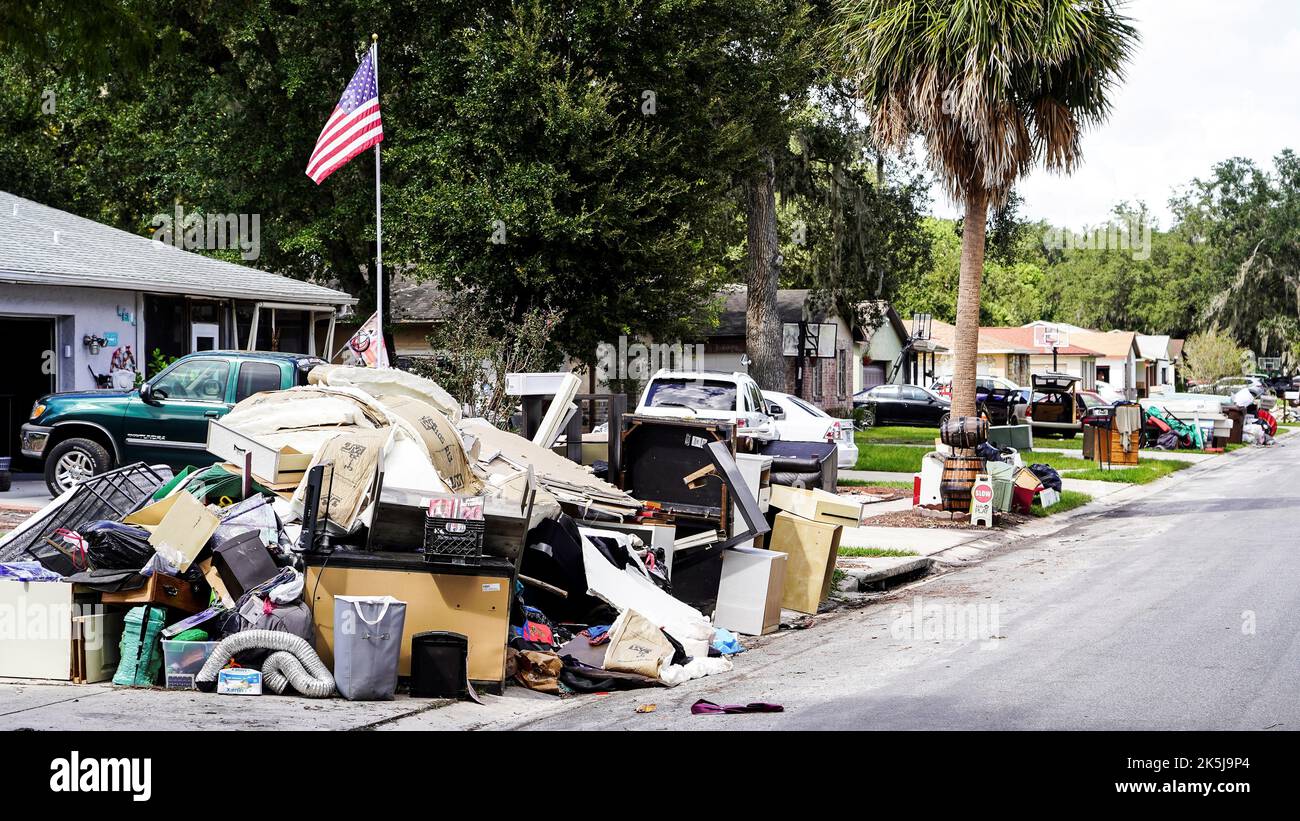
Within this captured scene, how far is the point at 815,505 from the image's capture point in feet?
37.7

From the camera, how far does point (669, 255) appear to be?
71.3ft

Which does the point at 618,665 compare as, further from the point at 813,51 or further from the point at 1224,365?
the point at 1224,365

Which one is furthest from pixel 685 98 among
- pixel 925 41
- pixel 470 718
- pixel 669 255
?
pixel 470 718

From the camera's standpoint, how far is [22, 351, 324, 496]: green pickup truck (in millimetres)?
15305

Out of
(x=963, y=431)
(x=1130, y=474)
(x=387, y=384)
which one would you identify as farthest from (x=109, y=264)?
(x=1130, y=474)

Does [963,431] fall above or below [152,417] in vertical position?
below

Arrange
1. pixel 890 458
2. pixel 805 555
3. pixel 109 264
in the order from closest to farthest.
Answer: pixel 805 555, pixel 109 264, pixel 890 458

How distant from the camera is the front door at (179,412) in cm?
1525

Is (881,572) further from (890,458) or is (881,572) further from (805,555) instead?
(890,458)

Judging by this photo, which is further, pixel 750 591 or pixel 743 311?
pixel 743 311

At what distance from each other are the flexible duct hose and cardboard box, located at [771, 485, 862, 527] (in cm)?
524

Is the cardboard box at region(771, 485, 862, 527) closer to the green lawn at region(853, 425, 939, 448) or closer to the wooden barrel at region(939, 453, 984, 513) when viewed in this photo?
the wooden barrel at region(939, 453, 984, 513)

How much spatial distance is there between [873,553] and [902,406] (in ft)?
93.9

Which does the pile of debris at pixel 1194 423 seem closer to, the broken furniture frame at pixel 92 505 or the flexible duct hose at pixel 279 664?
the broken furniture frame at pixel 92 505
